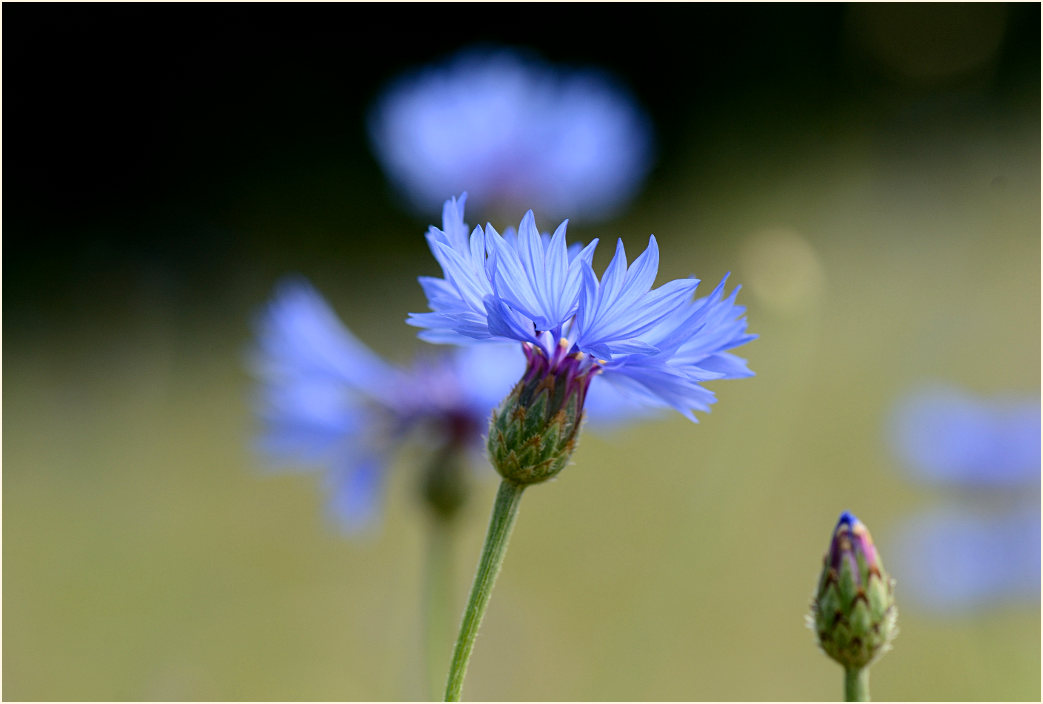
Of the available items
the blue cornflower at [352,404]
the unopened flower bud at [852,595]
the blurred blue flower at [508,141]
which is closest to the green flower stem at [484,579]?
the unopened flower bud at [852,595]

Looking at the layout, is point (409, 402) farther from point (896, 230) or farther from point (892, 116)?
point (892, 116)

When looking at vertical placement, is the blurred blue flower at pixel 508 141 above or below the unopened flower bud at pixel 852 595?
above

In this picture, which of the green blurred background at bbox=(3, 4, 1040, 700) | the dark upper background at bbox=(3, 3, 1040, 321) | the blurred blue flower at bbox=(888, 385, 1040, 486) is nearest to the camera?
the blurred blue flower at bbox=(888, 385, 1040, 486)

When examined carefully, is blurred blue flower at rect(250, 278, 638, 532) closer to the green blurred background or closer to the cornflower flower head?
the green blurred background

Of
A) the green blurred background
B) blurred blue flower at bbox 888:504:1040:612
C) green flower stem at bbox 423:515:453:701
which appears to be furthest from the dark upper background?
green flower stem at bbox 423:515:453:701

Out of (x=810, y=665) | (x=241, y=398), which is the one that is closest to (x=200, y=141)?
(x=241, y=398)

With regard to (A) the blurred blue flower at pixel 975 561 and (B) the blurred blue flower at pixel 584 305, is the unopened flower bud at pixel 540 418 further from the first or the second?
(A) the blurred blue flower at pixel 975 561
